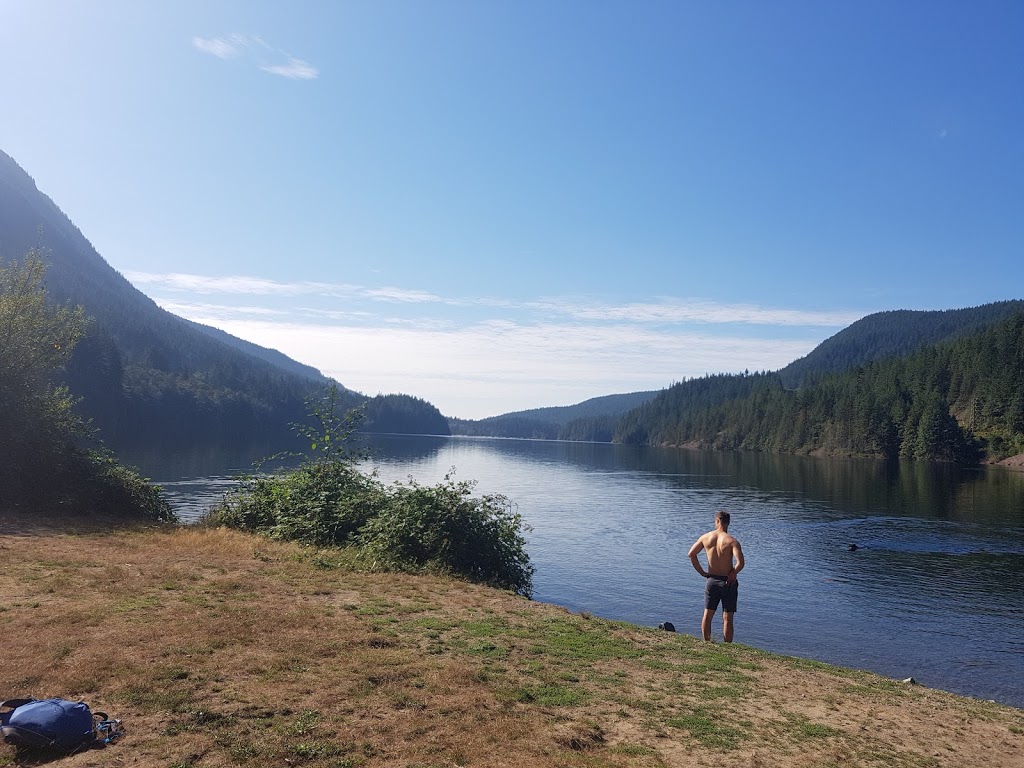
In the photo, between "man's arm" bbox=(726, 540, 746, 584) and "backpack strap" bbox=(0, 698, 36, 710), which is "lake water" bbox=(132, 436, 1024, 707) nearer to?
"man's arm" bbox=(726, 540, 746, 584)

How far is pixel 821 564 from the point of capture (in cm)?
3331

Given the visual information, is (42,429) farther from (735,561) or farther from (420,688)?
(735,561)

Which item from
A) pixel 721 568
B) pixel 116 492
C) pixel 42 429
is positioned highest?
pixel 42 429

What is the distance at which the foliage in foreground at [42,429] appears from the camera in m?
25.8

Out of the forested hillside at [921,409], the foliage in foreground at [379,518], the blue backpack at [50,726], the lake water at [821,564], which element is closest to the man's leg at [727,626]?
the lake water at [821,564]

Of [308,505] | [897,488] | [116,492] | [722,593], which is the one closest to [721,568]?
[722,593]

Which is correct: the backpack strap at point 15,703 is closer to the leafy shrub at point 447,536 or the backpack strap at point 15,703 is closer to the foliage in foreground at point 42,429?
the leafy shrub at point 447,536

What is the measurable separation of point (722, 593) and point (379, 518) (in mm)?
11310

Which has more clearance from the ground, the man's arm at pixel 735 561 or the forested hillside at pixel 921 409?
the forested hillside at pixel 921 409

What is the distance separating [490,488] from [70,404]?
46.7 m

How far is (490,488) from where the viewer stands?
233 ft

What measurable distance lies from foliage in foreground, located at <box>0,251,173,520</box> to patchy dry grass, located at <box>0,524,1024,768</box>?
1304 cm

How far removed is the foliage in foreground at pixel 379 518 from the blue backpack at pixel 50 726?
12.7 meters

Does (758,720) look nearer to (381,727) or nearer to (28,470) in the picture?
(381,727)
